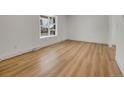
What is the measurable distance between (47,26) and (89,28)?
2830mm

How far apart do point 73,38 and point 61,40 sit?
42.7 inches

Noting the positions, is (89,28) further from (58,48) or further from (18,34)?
(18,34)

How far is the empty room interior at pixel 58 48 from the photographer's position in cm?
326

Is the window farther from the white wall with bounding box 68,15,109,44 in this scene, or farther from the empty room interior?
the white wall with bounding box 68,15,109,44

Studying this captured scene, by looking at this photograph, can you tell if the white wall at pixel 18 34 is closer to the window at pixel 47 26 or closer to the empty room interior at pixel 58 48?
the empty room interior at pixel 58 48

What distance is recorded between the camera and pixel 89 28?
28.4 feet

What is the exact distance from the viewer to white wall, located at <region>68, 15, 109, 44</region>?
7.84 meters

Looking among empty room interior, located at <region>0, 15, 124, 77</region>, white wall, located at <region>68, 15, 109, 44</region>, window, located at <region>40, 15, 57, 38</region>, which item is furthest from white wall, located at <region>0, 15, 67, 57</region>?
white wall, located at <region>68, 15, 109, 44</region>

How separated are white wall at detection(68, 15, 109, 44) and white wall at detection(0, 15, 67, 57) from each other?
130 inches

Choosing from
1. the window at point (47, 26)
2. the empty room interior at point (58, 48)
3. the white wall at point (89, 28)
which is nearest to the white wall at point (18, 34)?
the empty room interior at point (58, 48)

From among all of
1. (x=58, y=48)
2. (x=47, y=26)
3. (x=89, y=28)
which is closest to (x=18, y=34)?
(x=58, y=48)

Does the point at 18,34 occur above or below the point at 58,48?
above

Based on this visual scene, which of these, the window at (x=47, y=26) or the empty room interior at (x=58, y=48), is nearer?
the empty room interior at (x=58, y=48)
